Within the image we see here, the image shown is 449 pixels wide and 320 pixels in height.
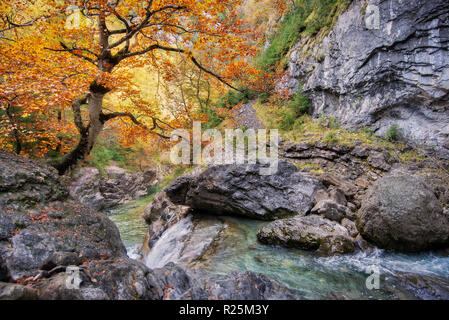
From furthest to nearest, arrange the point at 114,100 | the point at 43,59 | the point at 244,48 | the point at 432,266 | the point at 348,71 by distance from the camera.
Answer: the point at 114,100 → the point at 348,71 → the point at 244,48 → the point at 43,59 → the point at 432,266

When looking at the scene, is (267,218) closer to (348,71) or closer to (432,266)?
(432,266)

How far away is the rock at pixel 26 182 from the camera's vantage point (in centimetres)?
416

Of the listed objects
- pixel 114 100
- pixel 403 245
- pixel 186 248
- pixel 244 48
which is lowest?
pixel 186 248

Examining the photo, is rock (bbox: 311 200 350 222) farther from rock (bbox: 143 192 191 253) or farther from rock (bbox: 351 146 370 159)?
rock (bbox: 143 192 191 253)

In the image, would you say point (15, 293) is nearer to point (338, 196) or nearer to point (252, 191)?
point (252, 191)

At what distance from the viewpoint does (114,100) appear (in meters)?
16.3

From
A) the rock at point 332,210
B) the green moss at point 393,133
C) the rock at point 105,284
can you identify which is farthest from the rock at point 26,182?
the green moss at point 393,133

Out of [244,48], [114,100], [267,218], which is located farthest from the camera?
[114,100]

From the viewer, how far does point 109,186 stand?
15.0 m

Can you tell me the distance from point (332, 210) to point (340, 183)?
1.69 metres

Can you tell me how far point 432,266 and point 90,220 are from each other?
719 centimetres

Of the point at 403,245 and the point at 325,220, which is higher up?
the point at 325,220

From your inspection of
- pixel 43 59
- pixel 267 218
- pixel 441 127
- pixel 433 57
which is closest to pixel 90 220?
pixel 43 59

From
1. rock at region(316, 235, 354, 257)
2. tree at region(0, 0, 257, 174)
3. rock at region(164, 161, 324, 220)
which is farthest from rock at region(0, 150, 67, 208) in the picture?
rock at region(316, 235, 354, 257)
